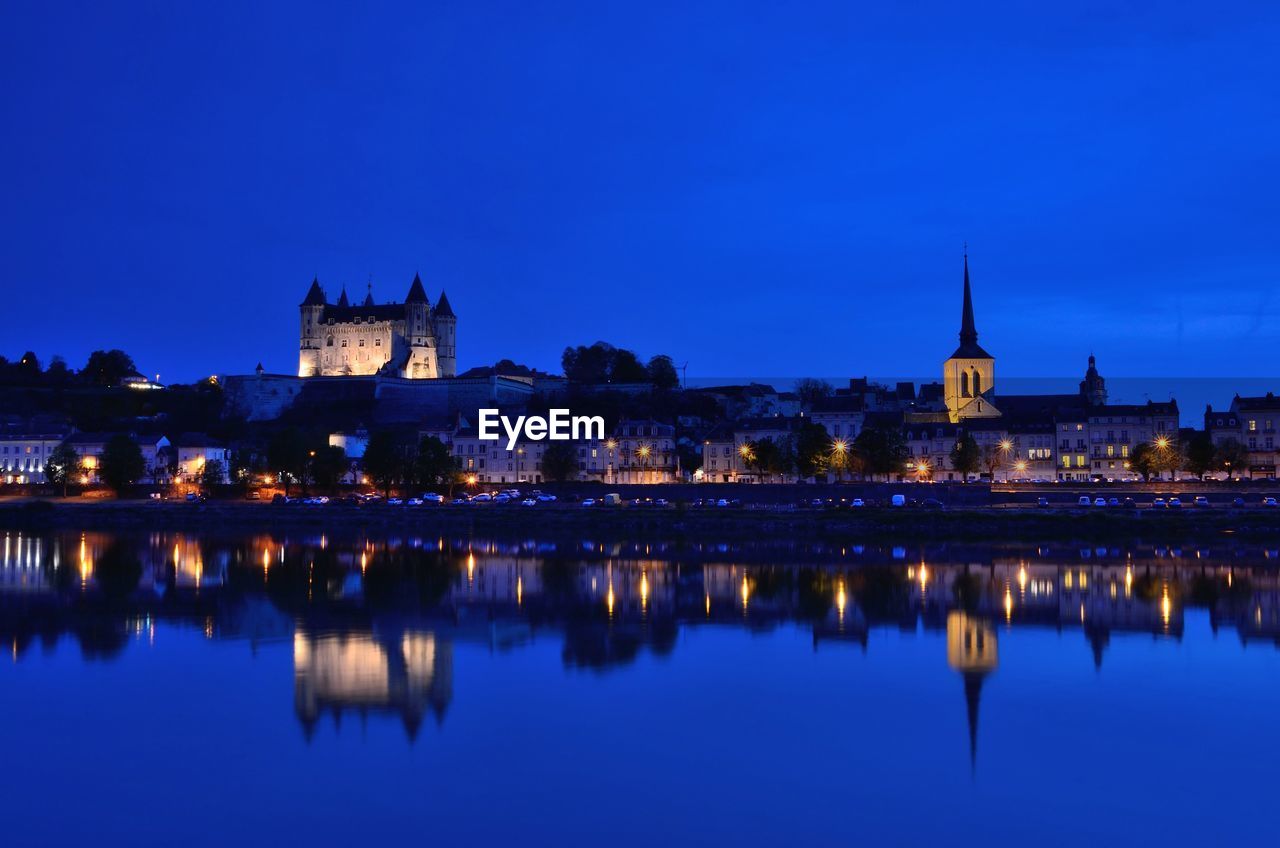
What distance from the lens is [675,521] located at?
41.8 m

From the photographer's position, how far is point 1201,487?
151 feet

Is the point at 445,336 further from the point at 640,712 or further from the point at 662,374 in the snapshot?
the point at 640,712

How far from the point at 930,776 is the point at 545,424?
5010 cm

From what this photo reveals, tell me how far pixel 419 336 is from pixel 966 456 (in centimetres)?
4514

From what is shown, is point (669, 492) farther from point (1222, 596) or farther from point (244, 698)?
point (244, 698)

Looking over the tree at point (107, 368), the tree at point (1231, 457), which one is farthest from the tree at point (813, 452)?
the tree at point (107, 368)

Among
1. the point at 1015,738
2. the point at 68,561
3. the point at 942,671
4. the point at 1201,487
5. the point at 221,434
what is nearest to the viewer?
the point at 1015,738

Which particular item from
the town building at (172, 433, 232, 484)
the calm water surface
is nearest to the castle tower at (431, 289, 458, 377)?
the town building at (172, 433, 232, 484)

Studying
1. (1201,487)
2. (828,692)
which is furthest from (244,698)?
(1201,487)

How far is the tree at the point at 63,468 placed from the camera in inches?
2280

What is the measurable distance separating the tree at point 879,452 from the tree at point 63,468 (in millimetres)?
35214

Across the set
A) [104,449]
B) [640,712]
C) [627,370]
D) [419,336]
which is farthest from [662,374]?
[640,712]

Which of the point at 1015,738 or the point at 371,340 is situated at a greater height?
the point at 371,340

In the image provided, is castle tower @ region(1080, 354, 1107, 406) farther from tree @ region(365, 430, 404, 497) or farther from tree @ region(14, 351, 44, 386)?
tree @ region(14, 351, 44, 386)
